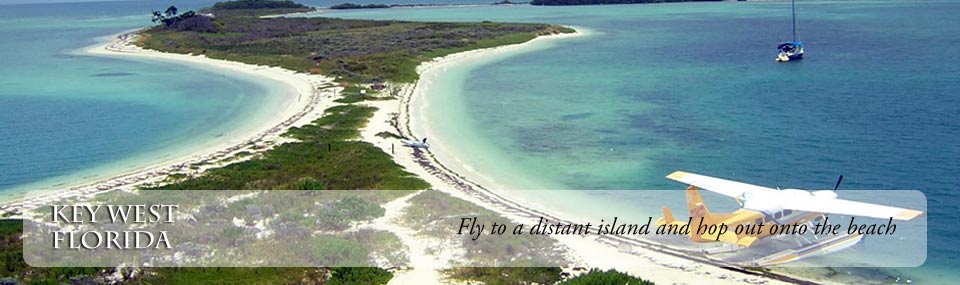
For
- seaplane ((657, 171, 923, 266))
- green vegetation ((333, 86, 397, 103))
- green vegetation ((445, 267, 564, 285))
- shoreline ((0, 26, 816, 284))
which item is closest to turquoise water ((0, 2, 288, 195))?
shoreline ((0, 26, 816, 284))

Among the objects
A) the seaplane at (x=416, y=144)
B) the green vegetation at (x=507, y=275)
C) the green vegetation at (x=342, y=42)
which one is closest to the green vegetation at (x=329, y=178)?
the green vegetation at (x=507, y=275)

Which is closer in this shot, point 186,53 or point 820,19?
point 186,53

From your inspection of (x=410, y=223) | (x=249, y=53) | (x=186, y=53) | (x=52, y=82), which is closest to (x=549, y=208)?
(x=410, y=223)

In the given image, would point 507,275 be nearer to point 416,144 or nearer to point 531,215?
point 531,215

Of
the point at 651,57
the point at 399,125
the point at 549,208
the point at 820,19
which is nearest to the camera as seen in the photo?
the point at 549,208

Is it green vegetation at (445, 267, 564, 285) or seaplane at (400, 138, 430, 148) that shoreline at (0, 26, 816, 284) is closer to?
seaplane at (400, 138, 430, 148)

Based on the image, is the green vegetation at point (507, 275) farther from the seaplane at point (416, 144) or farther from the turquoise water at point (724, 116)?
the seaplane at point (416, 144)

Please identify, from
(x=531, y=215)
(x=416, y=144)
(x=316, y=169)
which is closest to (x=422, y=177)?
(x=316, y=169)

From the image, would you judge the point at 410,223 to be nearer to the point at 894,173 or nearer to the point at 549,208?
the point at 549,208
